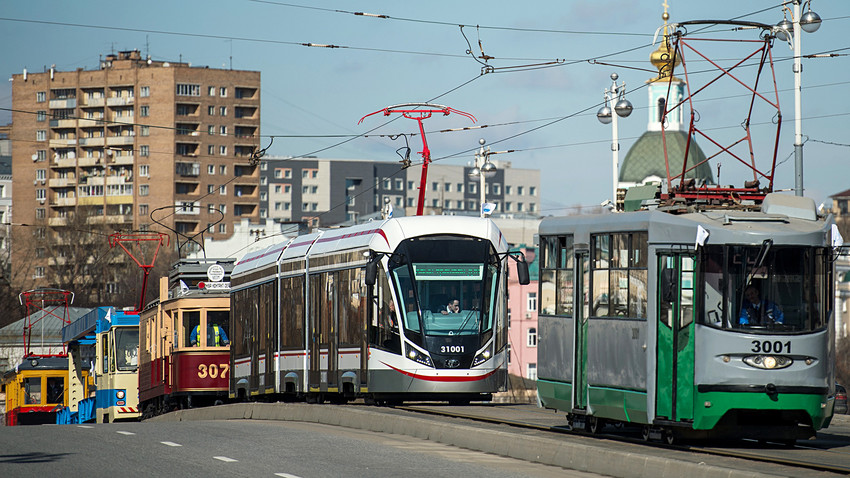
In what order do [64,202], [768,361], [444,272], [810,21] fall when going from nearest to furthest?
[768,361]
[444,272]
[810,21]
[64,202]

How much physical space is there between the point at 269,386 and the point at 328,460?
14704 mm

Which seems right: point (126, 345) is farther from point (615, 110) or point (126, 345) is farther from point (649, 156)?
point (649, 156)

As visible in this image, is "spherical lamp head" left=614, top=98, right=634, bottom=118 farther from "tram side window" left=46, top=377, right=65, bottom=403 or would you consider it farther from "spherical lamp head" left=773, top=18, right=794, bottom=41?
"tram side window" left=46, top=377, right=65, bottom=403

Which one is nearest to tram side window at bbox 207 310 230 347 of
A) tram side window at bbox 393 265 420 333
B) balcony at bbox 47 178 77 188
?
tram side window at bbox 393 265 420 333

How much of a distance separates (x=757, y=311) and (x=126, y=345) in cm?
2973

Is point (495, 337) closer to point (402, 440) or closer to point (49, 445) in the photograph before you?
point (402, 440)

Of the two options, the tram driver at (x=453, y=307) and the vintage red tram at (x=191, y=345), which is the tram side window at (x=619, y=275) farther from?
the vintage red tram at (x=191, y=345)

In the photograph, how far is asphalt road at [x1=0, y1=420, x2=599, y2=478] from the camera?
13516 mm

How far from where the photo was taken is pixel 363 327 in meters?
22.9

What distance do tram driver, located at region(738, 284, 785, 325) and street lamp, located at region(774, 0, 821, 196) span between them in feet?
43.5

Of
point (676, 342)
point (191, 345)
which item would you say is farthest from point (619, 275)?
point (191, 345)

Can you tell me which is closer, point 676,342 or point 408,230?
point 676,342

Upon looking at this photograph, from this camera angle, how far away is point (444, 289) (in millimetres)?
22406

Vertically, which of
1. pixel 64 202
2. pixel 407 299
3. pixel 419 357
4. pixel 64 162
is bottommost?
pixel 419 357
